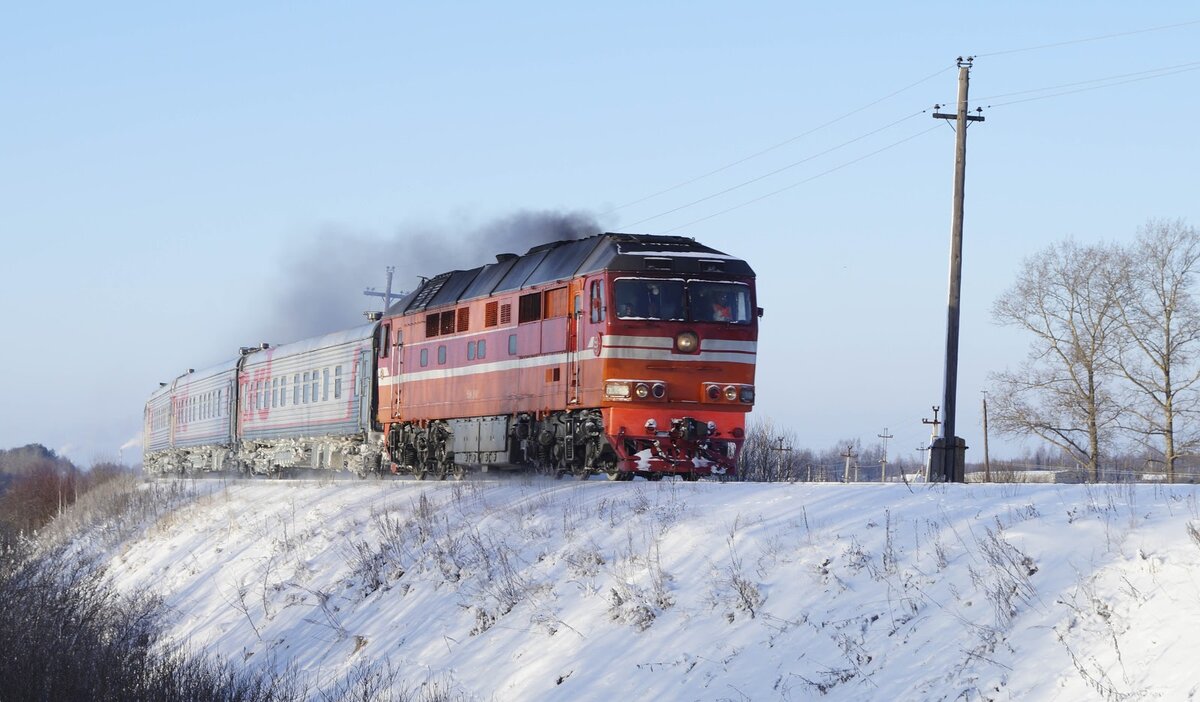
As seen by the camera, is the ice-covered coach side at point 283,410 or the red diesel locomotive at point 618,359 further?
the ice-covered coach side at point 283,410

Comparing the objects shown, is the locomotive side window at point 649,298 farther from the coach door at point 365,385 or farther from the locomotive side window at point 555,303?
the coach door at point 365,385

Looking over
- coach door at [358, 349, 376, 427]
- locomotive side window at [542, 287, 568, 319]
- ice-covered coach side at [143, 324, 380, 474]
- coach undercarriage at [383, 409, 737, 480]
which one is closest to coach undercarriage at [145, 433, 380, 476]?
ice-covered coach side at [143, 324, 380, 474]

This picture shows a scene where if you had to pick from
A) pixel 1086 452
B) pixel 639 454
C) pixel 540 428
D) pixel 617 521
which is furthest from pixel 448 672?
pixel 1086 452

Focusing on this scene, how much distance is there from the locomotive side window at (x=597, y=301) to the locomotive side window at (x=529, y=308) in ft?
6.30

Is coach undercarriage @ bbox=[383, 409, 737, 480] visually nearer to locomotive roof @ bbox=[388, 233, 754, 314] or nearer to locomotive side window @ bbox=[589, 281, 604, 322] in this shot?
locomotive side window @ bbox=[589, 281, 604, 322]

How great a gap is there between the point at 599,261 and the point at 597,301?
687 mm

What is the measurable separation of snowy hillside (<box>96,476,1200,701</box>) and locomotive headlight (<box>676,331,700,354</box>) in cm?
267

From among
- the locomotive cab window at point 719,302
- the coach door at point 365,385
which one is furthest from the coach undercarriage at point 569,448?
the coach door at point 365,385

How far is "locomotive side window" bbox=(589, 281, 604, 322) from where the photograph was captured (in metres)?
20.2

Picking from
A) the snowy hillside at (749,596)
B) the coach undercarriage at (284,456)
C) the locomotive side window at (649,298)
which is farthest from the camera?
the coach undercarriage at (284,456)

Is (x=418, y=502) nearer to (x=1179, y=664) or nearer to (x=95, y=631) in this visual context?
(x=95, y=631)

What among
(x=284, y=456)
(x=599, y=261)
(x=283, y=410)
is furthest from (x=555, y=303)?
(x=284, y=456)

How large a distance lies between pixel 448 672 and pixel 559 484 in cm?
629

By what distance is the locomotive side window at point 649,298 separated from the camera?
20.1m
